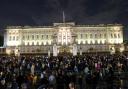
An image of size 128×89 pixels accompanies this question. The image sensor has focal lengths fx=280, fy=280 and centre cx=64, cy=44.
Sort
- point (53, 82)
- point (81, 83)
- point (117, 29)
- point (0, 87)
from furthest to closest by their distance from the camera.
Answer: point (117, 29) → point (81, 83) → point (53, 82) → point (0, 87)

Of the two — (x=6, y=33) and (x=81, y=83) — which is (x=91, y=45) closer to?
(x=6, y=33)

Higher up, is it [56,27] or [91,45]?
[56,27]

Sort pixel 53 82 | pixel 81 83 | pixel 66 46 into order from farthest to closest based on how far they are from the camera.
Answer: pixel 66 46, pixel 81 83, pixel 53 82

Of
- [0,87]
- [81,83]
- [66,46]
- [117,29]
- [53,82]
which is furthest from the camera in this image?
[117,29]

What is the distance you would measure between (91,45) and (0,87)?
114343 millimetres

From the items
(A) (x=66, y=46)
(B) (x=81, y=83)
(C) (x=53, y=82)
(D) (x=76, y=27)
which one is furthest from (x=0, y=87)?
(D) (x=76, y=27)

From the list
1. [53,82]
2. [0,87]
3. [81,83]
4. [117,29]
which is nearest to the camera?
[0,87]

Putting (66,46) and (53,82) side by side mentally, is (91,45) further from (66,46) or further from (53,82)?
(53,82)

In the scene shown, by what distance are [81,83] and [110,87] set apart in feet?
7.00

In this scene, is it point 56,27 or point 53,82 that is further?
point 56,27

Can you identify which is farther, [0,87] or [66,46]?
[66,46]

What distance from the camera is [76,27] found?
133 metres

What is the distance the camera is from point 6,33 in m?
135

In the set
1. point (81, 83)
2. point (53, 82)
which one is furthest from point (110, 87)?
point (53, 82)
